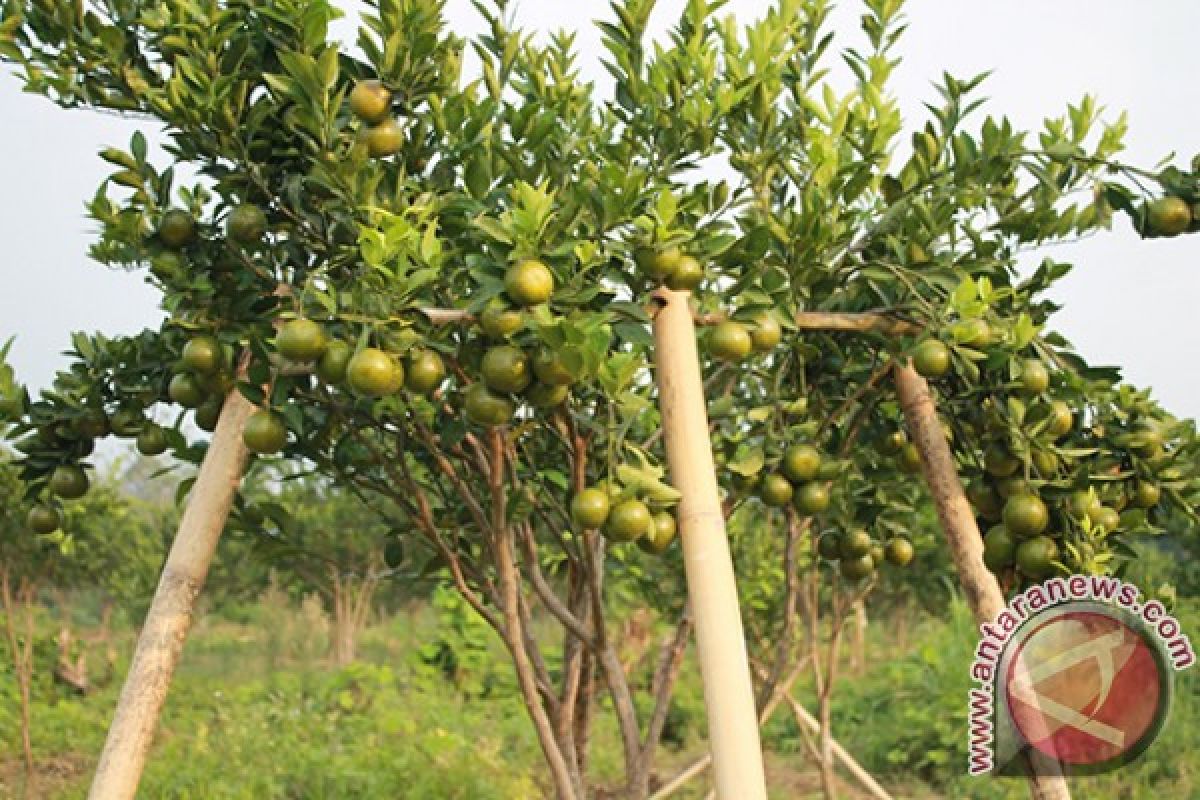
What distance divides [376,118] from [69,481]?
1.13m

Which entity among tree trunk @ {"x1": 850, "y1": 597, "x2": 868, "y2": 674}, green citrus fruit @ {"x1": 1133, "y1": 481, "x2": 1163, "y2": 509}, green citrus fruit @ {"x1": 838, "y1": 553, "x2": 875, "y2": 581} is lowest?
green citrus fruit @ {"x1": 1133, "y1": 481, "x2": 1163, "y2": 509}

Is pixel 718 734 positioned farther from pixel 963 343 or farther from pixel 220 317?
pixel 220 317

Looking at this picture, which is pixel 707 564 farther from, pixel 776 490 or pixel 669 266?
pixel 669 266

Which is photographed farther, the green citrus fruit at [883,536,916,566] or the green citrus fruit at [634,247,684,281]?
the green citrus fruit at [883,536,916,566]

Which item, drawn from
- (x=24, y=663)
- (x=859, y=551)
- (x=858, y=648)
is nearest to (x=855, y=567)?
(x=859, y=551)

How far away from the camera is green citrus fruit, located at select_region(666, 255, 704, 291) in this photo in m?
1.95

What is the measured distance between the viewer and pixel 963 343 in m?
2.17

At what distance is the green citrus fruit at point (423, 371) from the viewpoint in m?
1.78

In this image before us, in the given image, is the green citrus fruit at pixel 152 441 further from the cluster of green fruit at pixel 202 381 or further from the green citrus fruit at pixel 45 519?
the green citrus fruit at pixel 45 519

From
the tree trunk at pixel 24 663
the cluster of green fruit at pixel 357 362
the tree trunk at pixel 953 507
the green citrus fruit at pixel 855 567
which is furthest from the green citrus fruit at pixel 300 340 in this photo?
the tree trunk at pixel 24 663

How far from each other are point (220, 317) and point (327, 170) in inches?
19.3

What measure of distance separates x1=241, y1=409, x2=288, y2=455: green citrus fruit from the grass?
13.6 ft

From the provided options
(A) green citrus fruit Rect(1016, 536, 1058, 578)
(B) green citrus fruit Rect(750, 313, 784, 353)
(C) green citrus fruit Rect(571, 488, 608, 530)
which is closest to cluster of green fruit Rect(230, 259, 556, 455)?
(C) green citrus fruit Rect(571, 488, 608, 530)

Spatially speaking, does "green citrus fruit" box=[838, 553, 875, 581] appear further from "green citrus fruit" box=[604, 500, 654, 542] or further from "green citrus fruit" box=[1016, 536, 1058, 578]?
"green citrus fruit" box=[604, 500, 654, 542]
